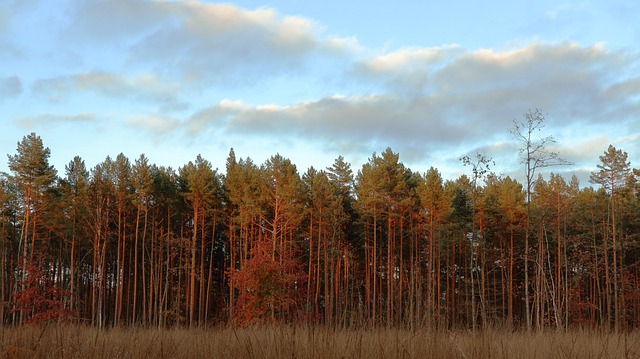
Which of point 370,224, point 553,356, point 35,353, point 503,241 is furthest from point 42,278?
point 503,241

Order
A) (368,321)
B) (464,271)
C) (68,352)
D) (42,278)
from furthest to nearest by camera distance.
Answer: (464,271) < (42,278) < (368,321) < (68,352)

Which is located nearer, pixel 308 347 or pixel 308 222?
pixel 308 347

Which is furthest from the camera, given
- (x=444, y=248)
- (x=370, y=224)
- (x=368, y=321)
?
(x=444, y=248)

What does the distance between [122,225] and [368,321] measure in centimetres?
4482

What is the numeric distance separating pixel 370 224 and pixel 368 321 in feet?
128

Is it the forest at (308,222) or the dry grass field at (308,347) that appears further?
the forest at (308,222)

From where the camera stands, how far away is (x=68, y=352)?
23.3ft

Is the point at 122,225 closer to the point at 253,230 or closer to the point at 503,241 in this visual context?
the point at 253,230

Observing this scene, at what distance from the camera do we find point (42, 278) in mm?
34531

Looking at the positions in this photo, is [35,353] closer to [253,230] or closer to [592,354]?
[592,354]

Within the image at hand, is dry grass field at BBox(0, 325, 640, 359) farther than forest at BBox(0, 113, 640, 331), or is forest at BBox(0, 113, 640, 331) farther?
forest at BBox(0, 113, 640, 331)

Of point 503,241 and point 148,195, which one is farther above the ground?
point 148,195

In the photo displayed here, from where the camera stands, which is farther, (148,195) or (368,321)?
(148,195)

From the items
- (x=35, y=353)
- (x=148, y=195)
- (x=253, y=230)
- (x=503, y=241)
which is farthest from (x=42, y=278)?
(x=503, y=241)
